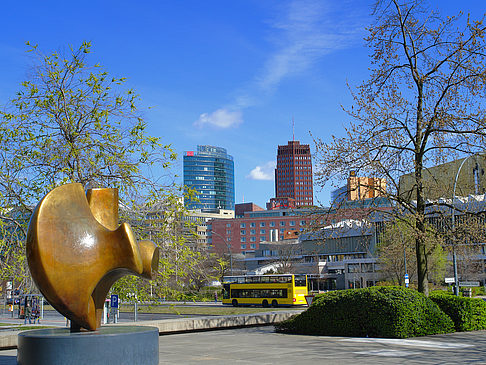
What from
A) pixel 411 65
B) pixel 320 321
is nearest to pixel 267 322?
pixel 320 321

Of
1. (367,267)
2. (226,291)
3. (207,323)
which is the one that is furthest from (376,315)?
(367,267)

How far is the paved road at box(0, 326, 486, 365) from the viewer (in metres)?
12.7

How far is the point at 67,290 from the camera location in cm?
975

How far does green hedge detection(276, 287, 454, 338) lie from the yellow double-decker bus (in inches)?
1044

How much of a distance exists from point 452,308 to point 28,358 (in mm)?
14518

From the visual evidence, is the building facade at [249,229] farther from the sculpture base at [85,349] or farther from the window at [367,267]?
the sculpture base at [85,349]

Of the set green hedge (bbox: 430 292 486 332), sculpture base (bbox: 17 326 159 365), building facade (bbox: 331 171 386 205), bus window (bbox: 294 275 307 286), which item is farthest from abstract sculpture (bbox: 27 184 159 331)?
bus window (bbox: 294 275 307 286)

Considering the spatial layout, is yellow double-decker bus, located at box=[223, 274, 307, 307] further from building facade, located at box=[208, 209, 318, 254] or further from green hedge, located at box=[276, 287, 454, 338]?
building facade, located at box=[208, 209, 318, 254]

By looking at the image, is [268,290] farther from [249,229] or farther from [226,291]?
[249,229]

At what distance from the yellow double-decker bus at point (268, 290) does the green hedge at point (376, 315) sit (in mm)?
26513

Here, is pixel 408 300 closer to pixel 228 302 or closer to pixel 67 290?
pixel 67 290

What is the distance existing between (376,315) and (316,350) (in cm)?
364

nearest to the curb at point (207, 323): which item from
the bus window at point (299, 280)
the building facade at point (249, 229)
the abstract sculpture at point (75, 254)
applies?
the abstract sculpture at point (75, 254)

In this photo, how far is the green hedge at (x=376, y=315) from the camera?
56.0 ft
